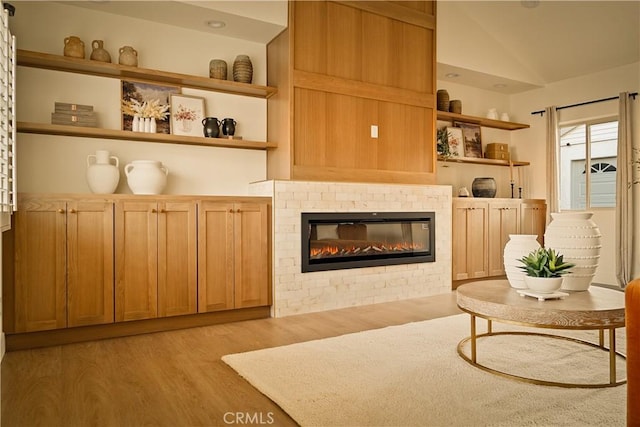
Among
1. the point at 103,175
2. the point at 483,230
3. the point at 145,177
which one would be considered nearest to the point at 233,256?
the point at 145,177

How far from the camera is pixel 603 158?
5.63 metres

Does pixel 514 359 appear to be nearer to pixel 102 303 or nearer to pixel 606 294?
pixel 606 294

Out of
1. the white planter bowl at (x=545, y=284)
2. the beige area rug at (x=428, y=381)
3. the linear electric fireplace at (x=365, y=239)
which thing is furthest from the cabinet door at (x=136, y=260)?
the white planter bowl at (x=545, y=284)

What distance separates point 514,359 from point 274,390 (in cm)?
138

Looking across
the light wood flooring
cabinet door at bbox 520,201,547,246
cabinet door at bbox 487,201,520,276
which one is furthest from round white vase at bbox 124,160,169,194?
cabinet door at bbox 520,201,547,246

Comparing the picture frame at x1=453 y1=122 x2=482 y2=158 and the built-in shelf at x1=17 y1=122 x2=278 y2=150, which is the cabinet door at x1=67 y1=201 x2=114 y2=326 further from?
the picture frame at x1=453 y1=122 x2=482 y2=158

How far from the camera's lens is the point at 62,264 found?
312 cm

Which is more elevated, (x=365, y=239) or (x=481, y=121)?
(x=481, y=121)

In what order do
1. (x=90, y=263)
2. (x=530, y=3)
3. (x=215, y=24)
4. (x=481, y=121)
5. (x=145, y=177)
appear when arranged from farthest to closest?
(x=481, y=121), (x=530, y=3), (x=215, y=24), (x=145, y=177), (x=90, y=263)

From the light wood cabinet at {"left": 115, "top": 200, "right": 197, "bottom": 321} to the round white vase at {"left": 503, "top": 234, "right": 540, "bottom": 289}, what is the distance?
2.23 meters

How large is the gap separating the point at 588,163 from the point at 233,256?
458 cm

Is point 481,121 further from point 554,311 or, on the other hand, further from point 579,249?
point 554,311

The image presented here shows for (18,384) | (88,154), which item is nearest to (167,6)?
(88,154)

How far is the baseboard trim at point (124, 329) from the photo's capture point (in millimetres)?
3059
